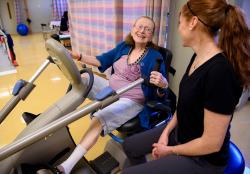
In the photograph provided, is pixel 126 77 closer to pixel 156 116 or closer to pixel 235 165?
pixel 156 116

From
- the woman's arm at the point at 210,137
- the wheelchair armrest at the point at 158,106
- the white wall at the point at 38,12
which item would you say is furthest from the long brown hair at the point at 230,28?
the white wall at the point at 38,12

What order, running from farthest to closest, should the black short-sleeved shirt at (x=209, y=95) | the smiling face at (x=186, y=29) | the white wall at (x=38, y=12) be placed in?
the white wall at (x=38, y=12)
the smiling face at (x=186, y=29)
the black short-sleeved shirt at (x=209, y=95)

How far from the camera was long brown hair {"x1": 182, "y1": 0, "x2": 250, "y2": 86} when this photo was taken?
0.82m

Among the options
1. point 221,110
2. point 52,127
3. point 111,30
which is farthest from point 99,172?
point 111,30

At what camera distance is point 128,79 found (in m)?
1.74

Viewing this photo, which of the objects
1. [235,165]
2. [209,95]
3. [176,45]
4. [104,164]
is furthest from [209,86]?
[176,45]

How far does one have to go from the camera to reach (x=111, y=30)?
2.77m

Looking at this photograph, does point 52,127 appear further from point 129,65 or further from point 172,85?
point 172,85

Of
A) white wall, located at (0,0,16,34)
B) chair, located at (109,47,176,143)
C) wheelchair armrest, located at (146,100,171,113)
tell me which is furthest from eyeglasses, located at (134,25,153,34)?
white wall, located at (0,0,16,34)

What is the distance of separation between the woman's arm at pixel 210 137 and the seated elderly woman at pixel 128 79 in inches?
20.5

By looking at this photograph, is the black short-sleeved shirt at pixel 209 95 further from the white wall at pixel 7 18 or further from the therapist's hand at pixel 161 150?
the white wall at pixel 7 18

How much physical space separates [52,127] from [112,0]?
207cm

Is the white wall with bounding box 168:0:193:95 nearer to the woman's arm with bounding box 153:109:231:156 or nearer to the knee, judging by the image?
the knee

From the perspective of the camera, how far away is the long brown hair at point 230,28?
→ 0.82m
